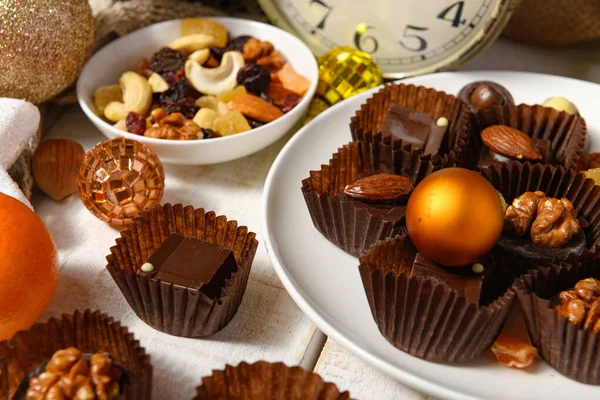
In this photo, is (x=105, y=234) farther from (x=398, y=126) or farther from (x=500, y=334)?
(x=500, y=334)

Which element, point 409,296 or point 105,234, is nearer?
point 409,296

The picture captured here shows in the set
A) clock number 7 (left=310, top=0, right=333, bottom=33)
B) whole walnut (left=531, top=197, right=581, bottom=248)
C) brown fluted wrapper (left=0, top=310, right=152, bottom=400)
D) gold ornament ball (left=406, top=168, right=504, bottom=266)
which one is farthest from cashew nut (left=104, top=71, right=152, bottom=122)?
whole walnut (left=531, top=197, right=581, bottom=248)

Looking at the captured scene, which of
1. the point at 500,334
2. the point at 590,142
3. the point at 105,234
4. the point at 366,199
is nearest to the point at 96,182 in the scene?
the point at 105,234

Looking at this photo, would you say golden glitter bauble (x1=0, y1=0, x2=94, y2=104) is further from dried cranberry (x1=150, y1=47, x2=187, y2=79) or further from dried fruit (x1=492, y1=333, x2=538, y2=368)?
dried fruit (x1=492, y1=333, x2=538, y2=368)

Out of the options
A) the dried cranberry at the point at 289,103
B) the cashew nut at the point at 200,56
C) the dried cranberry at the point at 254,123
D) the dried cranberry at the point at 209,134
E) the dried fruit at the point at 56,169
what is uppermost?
the cashew nut at the point at 200,56

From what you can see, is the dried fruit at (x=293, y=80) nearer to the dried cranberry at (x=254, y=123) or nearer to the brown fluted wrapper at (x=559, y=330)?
the dried cranberry at (x=254, y=123)

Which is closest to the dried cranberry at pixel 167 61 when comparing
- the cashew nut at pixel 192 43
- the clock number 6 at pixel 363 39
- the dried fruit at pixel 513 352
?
the cashew nut at pixel 192 43
